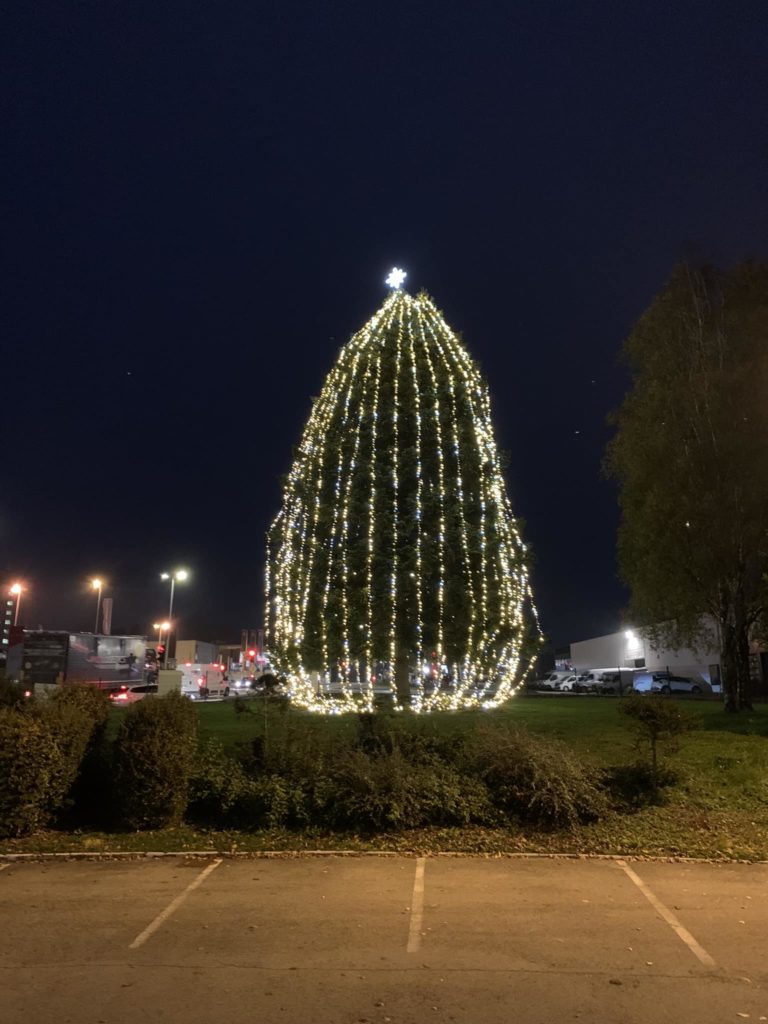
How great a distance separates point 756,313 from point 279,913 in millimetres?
22992

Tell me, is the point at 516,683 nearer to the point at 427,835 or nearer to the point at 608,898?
the point at 427,835

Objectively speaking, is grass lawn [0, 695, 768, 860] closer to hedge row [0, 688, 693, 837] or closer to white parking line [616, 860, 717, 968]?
hedge row [0, 688, 693, 837]

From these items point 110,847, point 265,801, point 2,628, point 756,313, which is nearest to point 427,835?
point 265,801

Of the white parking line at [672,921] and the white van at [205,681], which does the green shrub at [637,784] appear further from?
the white van at [205,681]

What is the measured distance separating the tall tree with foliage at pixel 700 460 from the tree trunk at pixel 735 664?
0.04 m

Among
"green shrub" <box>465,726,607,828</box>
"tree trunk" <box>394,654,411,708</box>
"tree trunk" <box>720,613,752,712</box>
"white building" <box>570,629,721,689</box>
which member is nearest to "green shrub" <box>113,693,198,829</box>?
"tree trunk" <box>394,654,411,708</box>

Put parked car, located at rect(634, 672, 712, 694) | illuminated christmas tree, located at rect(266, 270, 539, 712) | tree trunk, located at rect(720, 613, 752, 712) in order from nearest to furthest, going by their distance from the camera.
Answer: illuminated christmas tree, located at rect(266, 270, 539, 712)
tree trunk, located at rect(720, 613, 752, 712)
parked car, located at rect(634, 672, 712, 694)

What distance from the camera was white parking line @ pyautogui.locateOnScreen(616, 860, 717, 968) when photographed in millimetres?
5316

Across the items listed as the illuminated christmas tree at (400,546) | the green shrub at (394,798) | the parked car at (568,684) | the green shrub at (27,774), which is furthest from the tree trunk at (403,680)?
the parked car at (568,684)

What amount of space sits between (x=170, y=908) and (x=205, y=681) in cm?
3942

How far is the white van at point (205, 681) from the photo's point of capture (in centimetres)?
4400

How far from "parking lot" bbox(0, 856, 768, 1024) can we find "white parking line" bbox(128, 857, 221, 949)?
0.8 inches

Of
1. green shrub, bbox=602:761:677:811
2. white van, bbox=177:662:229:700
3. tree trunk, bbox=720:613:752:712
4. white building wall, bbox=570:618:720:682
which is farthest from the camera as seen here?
white building wall, bbox=570:618:720:682

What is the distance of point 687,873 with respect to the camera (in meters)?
7.52
